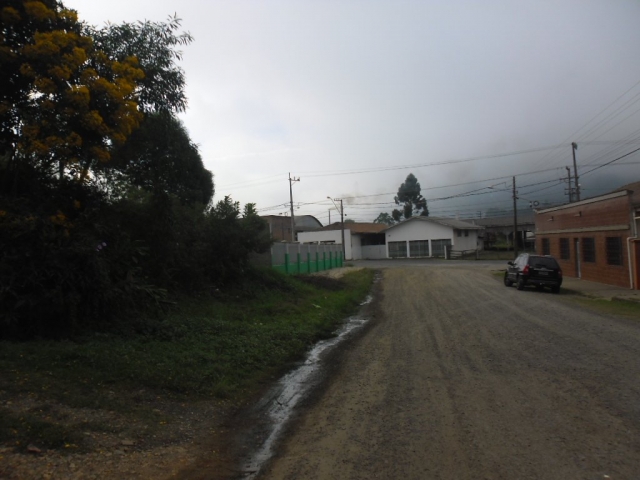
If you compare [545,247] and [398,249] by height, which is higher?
[398,249]

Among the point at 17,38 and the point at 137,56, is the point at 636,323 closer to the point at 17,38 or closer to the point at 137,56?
the point at 137,56

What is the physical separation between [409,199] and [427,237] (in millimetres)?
26572

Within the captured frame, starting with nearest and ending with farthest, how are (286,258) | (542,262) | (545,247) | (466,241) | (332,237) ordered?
(542,262)
(286,258)
(545,247)
(466,241)
(332,237)

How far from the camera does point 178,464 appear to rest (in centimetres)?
477

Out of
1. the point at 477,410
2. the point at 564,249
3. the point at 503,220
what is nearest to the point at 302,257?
the point at 564,249

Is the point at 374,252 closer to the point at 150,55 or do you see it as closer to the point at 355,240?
the point at 355,240

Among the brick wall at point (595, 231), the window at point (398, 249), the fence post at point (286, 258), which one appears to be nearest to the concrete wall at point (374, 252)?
the window at point (398, 249)

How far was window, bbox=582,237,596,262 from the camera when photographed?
2704cm

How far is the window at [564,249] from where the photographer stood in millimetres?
31453

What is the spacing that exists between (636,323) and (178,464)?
1249cm

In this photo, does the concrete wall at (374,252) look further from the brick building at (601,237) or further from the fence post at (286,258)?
the fence post at (286,258)

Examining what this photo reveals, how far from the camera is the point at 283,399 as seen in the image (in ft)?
23.3

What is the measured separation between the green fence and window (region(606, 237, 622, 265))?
Result: 16.0 meters

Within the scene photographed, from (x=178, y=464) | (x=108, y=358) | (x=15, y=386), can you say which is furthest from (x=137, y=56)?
(x=178, y=464)
